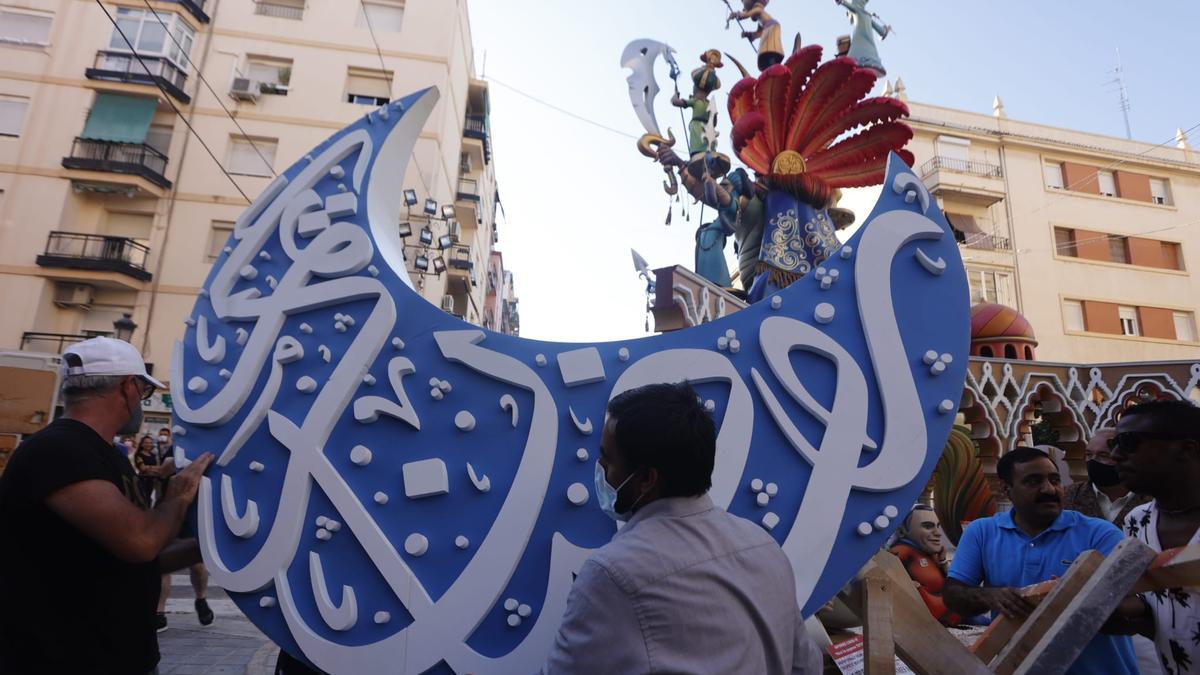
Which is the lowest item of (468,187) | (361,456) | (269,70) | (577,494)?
(577,494)

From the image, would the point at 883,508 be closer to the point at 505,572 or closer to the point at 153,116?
the point at 505,572

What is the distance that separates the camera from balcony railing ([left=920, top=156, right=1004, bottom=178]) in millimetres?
22828

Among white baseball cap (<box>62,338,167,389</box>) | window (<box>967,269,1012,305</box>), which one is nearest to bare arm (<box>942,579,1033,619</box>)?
white baseball cap (<box>62,338,167,389</box>)

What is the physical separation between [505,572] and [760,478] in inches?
37.8

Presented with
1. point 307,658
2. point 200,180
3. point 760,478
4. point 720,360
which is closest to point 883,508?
point 760,478

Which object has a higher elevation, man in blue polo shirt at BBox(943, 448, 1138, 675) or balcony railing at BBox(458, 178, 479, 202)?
balcony railing at BBox(458, 178, 479, 202)

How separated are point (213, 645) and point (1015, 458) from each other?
19.6 ft

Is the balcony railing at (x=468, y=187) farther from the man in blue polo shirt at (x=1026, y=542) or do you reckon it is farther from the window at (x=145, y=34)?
the man in blue polo shirt at (x=1026, y=542)

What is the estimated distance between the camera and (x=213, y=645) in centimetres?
560

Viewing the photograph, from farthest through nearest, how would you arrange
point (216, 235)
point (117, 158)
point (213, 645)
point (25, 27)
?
Result: point (25, 27), point (216, 235), point (117, 158), point (213, 645)

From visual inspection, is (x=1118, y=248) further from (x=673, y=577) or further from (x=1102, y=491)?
(x=673, y=577)

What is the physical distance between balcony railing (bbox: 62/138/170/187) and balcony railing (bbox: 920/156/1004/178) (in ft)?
77.1

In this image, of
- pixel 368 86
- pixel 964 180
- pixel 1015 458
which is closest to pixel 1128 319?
pixel 964 180

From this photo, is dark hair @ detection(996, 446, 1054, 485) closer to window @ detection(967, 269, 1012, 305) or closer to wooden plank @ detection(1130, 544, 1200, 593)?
wooden plank @ detection(1130, 544, 1200, 593)
